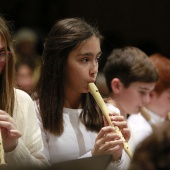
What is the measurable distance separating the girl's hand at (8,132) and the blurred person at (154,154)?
1.85 ft

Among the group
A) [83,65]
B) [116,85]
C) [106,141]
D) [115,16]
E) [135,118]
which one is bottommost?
[115,16]

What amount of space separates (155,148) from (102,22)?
2690 mm

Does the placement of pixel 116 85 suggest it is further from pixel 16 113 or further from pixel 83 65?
pixel 16 113

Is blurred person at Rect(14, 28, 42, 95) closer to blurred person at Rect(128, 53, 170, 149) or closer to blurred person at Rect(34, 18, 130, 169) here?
blurred person at Rect(128, 53, 170, 149)

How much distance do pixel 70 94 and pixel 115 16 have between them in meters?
1.96

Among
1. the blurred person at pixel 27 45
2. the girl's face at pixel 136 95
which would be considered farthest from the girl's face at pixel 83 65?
the blurred person at pixel 27 45

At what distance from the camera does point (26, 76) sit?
2.29m

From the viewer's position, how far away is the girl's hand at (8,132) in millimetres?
1155

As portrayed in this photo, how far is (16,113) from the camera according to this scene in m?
1.34

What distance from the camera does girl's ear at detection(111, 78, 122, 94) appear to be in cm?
177

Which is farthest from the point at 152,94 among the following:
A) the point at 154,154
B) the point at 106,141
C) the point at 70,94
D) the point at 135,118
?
the point at 154,154

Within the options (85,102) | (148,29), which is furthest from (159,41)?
(85,102)

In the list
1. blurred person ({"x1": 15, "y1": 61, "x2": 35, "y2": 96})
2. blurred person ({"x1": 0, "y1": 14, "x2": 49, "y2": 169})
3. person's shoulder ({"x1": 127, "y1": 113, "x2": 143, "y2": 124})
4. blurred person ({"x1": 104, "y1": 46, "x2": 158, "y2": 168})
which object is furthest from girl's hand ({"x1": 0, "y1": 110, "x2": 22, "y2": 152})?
blurred person ({"x1": 15, "y1": 61, "x2": 35, "y2": 96})

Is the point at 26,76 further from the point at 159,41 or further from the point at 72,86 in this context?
the point at 159,41
